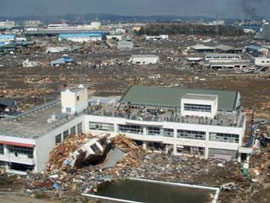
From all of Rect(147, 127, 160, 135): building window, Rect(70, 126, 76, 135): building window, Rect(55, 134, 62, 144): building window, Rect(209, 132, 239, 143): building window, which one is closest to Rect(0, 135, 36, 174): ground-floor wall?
Rect(55, 134, 62, 144): building window

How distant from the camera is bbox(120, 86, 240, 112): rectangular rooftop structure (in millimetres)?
33312

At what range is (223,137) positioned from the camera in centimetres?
2894

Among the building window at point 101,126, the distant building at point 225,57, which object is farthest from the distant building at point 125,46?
the building window at point 101,126

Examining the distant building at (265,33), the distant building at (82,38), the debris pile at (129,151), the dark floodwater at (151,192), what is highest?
the distant building at (265,33)

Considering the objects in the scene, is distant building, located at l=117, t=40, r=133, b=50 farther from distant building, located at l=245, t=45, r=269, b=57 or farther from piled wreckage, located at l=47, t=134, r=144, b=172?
piled wreckage, located at l=47, t=134, r=144, b=172

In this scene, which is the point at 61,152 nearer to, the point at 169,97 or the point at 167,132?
the point at 167,132

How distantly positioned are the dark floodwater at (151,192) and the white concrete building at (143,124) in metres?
5.58

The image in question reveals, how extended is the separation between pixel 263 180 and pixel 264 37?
133 metres

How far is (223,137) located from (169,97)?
7.60 meters

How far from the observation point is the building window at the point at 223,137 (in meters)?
28.6

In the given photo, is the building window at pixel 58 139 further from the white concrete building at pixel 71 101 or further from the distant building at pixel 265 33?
the distant building at pixel 265 33

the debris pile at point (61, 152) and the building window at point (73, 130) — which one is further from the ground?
the building window at point (73, 130)

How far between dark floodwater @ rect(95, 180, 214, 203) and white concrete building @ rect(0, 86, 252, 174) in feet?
18.3

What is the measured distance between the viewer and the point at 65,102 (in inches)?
1286
